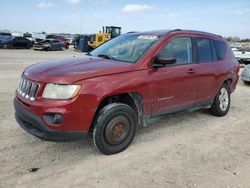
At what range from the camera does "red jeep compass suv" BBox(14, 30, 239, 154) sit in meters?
3.80

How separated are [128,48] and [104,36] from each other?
26.4 m

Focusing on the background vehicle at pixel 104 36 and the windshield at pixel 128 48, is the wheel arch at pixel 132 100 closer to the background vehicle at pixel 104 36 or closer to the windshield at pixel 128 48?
the windshield at pixel 128 48

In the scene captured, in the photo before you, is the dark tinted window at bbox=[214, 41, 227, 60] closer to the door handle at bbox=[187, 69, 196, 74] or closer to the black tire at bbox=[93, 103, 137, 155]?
the door handle at bbox=[187, 69, 196, 74]

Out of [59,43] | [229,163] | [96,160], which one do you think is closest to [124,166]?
[96,160]

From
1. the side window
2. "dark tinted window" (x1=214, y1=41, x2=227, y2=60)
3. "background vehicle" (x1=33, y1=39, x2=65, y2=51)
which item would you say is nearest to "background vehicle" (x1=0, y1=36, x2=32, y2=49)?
"background vehicle" (x1=33, y1=39, x2=65, y2=51)

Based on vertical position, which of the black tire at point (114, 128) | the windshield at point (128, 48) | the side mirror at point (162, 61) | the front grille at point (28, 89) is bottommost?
the black tire at point (114, 128)

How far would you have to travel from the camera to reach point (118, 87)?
4141 mm

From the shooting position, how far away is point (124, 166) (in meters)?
3.92

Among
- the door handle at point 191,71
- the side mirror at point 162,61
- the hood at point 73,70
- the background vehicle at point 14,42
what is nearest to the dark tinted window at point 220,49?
the door handle at point 191,71

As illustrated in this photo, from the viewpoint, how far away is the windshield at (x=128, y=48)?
4.73 meters

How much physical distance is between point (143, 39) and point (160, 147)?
184 centimetres

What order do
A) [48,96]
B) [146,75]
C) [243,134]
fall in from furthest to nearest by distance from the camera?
[243,134] < [146,75] < [48,96]

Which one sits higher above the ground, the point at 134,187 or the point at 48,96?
the point at 48,96

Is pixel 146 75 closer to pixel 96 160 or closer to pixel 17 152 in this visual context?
pixel 96 160
